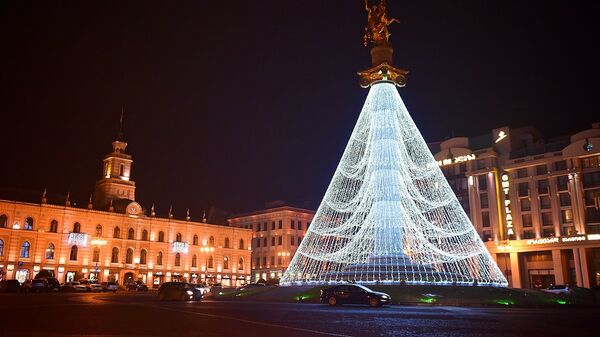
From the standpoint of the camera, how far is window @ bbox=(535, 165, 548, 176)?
215ft

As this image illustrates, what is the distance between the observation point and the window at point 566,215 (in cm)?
6247

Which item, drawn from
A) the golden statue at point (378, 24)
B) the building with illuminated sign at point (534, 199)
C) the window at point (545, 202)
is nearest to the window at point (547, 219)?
the building with illuminated sign at point (534, 199)

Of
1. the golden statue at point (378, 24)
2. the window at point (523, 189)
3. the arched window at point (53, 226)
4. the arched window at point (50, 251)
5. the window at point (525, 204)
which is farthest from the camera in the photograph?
the arched window at point (53, 226)

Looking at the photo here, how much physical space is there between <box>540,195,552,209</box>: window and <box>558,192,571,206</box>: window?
4.67ft

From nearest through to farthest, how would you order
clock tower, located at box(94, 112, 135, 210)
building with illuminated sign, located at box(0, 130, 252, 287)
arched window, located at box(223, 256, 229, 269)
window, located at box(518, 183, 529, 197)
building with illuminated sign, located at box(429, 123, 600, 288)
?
building with illuminated sign, located at box(429, 123, 600, 288) < building with illuminated sign, located at box(0, 130, 252, 287) < window, located at box(518, 183, 529, 197) < clock tower, located at box(94, 112, 135, 210) < arched window, located at box(223, 256, 229, 269)

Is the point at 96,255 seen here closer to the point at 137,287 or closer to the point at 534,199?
the point at 137,287

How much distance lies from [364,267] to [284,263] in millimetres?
57479

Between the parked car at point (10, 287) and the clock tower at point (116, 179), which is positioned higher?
the clock tower at point (116, 179)

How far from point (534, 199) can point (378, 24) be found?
4060 cm

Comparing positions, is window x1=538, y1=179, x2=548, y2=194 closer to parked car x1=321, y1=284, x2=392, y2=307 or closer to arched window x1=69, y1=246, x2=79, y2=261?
parked car x1=321, y1=284, x2=392, y2=307

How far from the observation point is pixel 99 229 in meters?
72.7

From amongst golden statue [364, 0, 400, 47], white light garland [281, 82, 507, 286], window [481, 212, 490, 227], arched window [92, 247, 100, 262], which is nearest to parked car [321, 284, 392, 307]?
white light garland [281, 82, 507, 286]

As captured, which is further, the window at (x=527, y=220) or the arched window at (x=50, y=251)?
the arched window at (x=50, y=251)

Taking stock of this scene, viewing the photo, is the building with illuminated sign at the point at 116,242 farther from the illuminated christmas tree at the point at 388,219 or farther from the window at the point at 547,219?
the window at the point at 547,219
